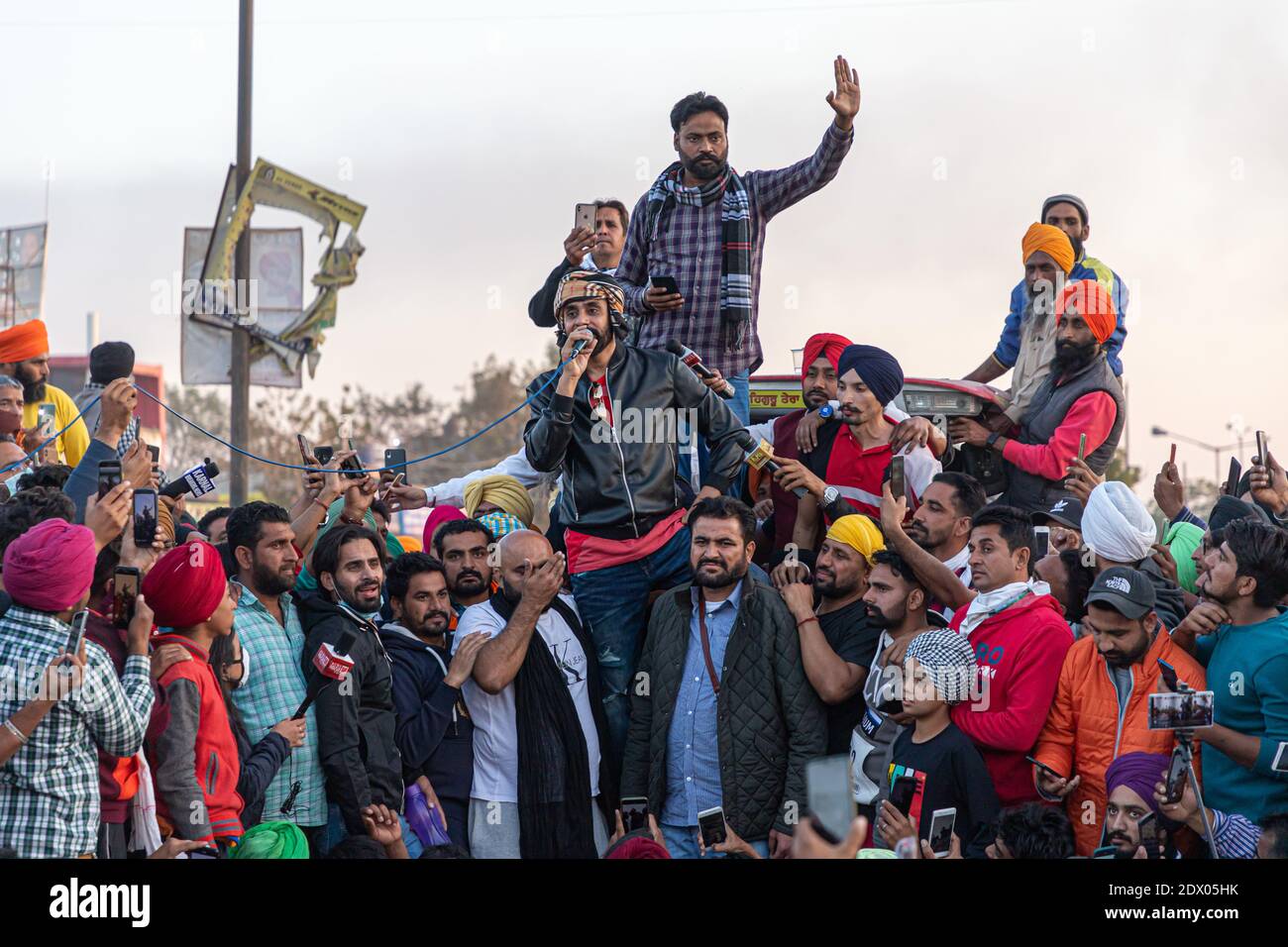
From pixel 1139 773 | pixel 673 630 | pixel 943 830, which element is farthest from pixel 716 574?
pixel 1139 773

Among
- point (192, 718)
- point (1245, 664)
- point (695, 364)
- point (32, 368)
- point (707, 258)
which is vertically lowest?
point (192, 718)

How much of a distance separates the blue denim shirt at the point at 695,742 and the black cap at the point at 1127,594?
148 cm

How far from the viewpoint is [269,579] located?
6.11m

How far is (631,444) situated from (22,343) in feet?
11.6

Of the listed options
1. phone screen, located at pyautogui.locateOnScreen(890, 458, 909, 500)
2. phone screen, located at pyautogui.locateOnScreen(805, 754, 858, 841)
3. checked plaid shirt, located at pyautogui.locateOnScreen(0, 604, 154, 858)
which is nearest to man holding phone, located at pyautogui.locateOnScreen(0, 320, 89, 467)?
checked plaid shirt, located at pyautogui.locateOnScreen(0, 604, 154, 858)

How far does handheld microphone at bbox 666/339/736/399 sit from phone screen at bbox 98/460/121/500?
2.47 meters

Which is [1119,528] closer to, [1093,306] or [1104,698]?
[1104,698]

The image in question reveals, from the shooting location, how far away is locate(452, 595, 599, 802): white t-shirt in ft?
20.6

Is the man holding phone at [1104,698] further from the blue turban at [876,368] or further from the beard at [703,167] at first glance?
the beard at [703,167]

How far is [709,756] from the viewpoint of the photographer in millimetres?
6184

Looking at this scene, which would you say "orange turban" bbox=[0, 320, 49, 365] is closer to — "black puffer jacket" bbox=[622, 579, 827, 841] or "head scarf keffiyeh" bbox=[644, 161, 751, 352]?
"head scarf keffiyeh" bbox=[644, 161, 751, 352]

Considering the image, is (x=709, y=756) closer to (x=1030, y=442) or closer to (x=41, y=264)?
(x=1030, y=442)

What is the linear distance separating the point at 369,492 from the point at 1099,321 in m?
3.71
